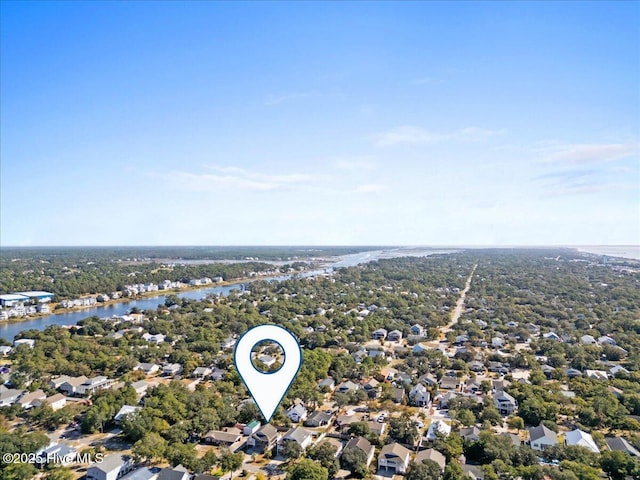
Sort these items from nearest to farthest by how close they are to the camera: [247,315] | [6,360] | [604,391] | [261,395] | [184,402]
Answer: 1. [261,395]
2. [184,402]
3. [604,391]
4. [6,360]
5. [247,315]

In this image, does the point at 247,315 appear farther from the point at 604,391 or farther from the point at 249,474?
the point at 604,391

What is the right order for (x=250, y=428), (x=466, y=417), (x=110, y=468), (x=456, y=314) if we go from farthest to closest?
(x=456, y=314)
(x=466, y=417)
(x=250, y=428)
(x=110, y=468)

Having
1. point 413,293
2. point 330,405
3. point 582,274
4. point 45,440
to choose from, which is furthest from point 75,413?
point 582,274

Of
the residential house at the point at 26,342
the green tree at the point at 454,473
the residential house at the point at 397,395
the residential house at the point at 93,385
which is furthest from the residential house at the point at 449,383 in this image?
the residential house at the point at 26,342

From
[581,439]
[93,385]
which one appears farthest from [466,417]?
[93,385]

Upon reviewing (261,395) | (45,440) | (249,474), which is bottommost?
(249,474)

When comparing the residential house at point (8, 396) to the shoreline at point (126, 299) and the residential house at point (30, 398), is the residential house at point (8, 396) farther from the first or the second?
the shoreline at point (126, 299)

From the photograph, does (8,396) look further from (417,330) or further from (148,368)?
(417,330)
